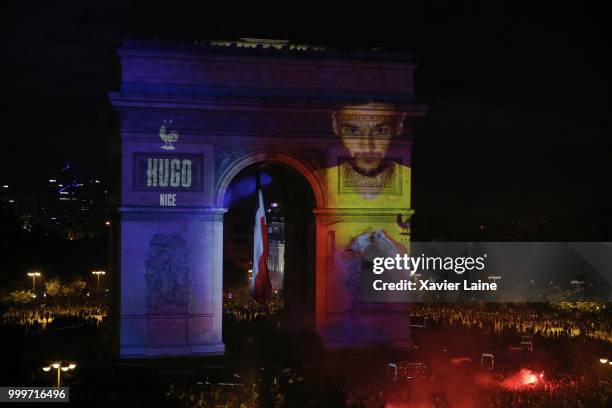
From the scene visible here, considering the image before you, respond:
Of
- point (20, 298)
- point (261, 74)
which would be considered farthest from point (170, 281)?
point (20, 298)

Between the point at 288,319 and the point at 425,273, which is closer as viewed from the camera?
the point at 288,319

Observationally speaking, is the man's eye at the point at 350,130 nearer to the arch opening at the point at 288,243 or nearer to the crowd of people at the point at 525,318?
the arch opening at the point at 288,243

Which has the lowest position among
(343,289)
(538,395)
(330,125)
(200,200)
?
(538,395)

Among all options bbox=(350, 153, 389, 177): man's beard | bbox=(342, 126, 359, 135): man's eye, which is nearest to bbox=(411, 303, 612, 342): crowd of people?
bbox=(350, 153, 389, 177): man's beard

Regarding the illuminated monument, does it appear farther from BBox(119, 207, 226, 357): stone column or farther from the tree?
the tree

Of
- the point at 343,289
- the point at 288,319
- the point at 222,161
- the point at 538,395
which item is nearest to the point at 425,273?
the point at 288,319

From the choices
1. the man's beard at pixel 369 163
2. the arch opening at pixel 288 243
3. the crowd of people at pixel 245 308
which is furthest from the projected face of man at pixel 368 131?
the crowd of people at pixel 245 308

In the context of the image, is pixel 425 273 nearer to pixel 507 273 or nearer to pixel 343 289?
pixel 507 273

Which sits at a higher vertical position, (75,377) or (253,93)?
(253,93)
